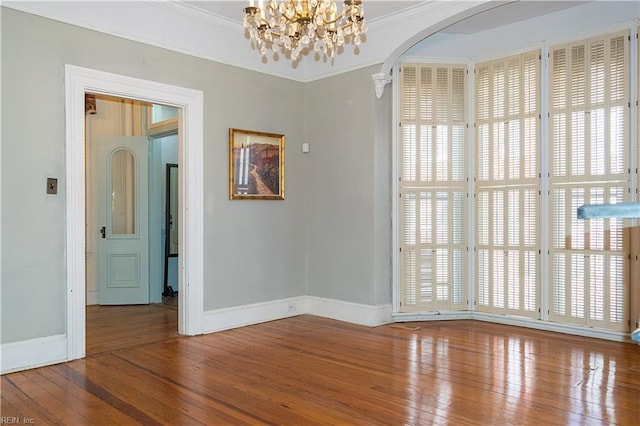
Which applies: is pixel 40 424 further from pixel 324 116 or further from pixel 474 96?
pixel 474 96

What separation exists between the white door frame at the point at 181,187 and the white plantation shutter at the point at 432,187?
2162 mm

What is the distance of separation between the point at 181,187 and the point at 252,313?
1555mm

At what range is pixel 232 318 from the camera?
16.6 feet

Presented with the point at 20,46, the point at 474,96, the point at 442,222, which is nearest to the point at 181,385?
the point at 20,46

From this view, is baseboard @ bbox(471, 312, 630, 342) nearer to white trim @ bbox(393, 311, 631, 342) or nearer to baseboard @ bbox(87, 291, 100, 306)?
white trim @ bbox(393, 311, 631, 342)

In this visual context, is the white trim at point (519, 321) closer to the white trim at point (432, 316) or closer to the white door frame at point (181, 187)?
the white trim at point (432, 316)

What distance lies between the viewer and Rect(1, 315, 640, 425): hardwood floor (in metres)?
2.85

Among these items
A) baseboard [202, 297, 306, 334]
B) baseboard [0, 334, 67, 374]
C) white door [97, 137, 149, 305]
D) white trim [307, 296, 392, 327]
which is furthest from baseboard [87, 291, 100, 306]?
white trim [307, 296, 392, 327]

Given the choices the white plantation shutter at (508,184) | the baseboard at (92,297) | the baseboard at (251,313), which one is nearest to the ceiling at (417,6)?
the white plantation shutter at (508,184)

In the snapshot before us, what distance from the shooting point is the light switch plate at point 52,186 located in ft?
12.5

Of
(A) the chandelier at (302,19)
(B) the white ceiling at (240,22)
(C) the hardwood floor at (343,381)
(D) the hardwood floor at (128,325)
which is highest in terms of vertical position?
(B) the white ceiling at (240,22)

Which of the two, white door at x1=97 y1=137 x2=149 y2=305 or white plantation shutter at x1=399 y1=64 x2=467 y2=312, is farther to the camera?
white door at x1=97 y1=137 x2=149 y2=305

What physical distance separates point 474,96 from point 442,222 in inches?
56.6

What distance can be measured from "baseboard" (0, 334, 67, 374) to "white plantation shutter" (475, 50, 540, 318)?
4099 millimetres
